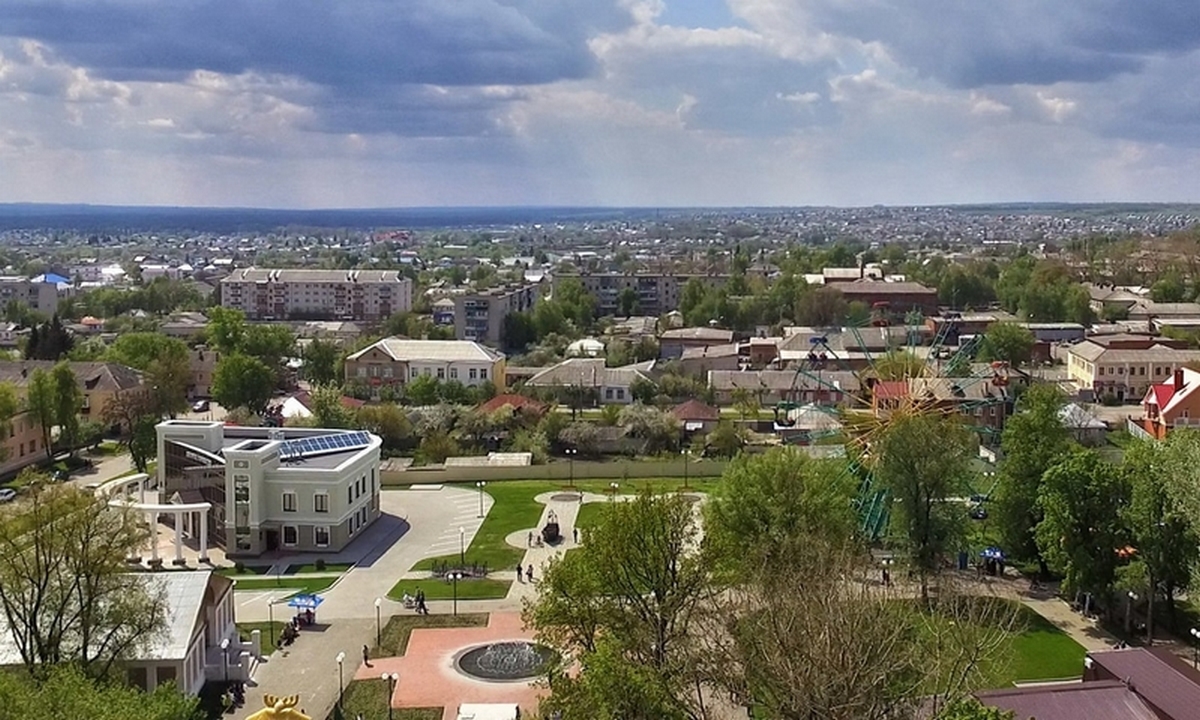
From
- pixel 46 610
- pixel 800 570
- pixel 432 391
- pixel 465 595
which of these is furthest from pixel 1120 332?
pixel 46 610

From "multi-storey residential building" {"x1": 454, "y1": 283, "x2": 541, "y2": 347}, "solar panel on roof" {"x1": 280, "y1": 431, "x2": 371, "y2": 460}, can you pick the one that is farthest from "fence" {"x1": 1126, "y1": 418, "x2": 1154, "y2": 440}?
"multi-storey residential building" {"x1": 454, "y1": 283, "x2": 541, "y2": 347}

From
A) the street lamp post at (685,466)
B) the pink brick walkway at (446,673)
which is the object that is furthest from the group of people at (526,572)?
the street lamp post at (685,466)

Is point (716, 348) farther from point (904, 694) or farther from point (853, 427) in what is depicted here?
point (904, 694)

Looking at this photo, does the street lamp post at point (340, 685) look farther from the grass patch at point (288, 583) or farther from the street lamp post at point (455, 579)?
the grass patch at point (288, 583)

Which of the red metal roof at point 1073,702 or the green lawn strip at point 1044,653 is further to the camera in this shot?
the green lawn strip at point 1044,653

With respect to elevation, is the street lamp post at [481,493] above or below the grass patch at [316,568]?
below

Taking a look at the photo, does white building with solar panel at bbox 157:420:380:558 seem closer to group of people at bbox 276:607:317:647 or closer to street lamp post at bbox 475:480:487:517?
street lamp post at bbox 475:480:487:517
